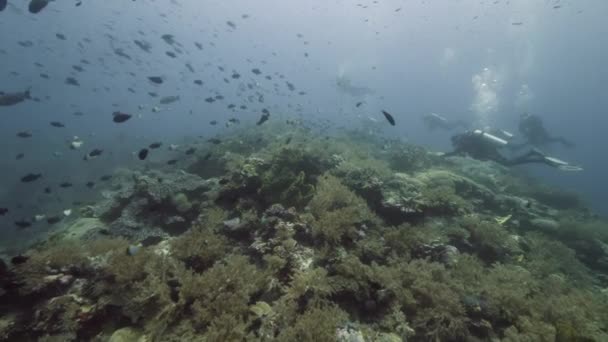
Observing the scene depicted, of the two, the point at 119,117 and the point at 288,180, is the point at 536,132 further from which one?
the point at 119,117

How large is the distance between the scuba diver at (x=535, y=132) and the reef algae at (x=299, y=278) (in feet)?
68.8

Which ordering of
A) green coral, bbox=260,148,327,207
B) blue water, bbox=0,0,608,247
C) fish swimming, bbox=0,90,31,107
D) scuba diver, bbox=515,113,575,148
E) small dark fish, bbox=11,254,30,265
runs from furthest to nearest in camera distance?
blue water, bbox=0,0,608,247
scuba diver, bbox=515,113,575,148
fish swimming, bbox=0,90,31,107
green coral, bbox=260,148,327,207
small dark fish, bbox=11,254,30,265

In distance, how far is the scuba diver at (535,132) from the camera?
25.0m

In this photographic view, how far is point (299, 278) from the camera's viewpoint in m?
4.69

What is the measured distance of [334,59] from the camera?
18312cm

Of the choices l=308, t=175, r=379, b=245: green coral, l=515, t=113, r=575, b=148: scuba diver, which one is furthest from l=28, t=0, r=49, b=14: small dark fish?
l=515, t=113, r=575, b=148: scuba diver

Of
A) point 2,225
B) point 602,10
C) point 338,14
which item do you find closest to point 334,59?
point 338,14

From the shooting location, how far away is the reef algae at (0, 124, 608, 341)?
13.9 feet

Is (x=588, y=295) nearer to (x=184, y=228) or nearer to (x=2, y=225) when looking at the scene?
(x=184, y=228)

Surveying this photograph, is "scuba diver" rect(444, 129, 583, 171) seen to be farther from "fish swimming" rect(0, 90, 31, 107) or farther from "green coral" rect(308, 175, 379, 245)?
"fish swimming" rect(0, 90, 31, 107)

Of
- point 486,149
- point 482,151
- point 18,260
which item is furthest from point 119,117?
point 486,149

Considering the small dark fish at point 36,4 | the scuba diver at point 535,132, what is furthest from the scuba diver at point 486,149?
the small dark fish at point 36,4

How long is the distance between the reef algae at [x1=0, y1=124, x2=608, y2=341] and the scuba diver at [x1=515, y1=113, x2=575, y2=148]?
68.8 feet

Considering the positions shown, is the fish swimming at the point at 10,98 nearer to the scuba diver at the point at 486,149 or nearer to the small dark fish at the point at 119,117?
the small dark fish at the point at 119,117
